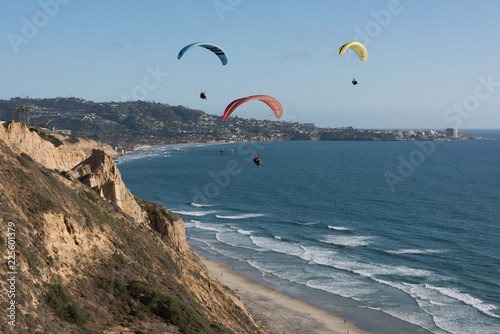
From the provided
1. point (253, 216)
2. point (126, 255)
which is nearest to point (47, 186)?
point (126, 255)

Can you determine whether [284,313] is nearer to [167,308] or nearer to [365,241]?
[167,308]

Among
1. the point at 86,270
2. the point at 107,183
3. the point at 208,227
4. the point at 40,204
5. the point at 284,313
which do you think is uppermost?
the point at 40,204

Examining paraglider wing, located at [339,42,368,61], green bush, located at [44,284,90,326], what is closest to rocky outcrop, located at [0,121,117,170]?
green bush, located at [44,284,90,326]

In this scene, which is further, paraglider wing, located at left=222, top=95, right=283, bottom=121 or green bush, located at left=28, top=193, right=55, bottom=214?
paraglider wing, located at left=222, top=95, right=283, bottom=121

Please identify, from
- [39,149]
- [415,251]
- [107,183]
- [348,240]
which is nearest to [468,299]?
[415,251]

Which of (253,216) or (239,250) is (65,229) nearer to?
(239,250)

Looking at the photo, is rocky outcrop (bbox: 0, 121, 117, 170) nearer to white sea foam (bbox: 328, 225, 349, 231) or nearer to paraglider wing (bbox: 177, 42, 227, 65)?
paraglider wing (bbox: 177, 42, 227, 65)
